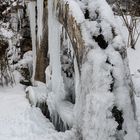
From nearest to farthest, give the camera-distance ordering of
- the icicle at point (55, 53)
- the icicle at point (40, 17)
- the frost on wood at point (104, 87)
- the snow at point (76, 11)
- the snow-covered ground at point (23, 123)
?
the frost on wood at point (104, 87) → the snow at point (76, 11) → the snow-covered ground at point (23, 123) → the icicle at point (55, 53) → the icicle at point (40, 17)

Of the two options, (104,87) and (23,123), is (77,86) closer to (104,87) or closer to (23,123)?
(104,87)

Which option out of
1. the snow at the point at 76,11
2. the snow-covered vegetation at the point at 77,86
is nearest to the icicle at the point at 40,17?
the snow-covered vegetation at the point at 77,86

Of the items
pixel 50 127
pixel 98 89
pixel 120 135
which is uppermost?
pixel 98 89

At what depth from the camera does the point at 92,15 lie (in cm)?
323

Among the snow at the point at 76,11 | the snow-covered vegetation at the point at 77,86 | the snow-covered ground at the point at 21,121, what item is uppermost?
the snow at the point at 76,11

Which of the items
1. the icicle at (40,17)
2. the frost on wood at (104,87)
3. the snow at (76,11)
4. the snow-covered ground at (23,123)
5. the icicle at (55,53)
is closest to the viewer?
the frost on wood at (104,87)

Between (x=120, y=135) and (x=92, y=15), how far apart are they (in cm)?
95

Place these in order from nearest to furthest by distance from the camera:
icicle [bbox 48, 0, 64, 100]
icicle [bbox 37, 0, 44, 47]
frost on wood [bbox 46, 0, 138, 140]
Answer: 1. frost on wood [bbox 46, 0, 138, 140]
2. icicle [bbox 48, 0, 64, 100]
3. icicle [bbox 37, 0, 44, 47]

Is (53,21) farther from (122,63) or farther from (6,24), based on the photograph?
(6,24)

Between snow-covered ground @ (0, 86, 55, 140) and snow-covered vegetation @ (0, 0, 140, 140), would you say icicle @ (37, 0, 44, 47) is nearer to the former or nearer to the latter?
snow-covered vegetation @ (0, 0, 140, 140)

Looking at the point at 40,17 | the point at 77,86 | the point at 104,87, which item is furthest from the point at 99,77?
the point at 40,17

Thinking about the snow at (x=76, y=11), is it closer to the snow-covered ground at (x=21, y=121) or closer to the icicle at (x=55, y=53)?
the icicle at (x=55, y=53)

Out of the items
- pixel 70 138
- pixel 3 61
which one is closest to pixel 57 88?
pixel 70 138

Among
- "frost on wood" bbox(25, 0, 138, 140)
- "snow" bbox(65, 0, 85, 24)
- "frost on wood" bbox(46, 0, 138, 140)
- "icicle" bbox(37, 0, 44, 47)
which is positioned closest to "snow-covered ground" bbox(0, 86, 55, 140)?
"frost on wood" bbox(25, 0, 138, 140)
